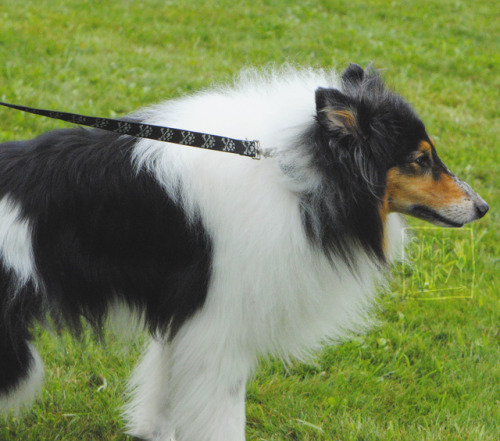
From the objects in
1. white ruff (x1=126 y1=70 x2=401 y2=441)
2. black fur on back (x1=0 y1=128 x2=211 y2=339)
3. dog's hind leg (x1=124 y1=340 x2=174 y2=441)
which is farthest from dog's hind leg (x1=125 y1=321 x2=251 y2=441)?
dog's hind leg (x1=124 y1=340 x2=174 y2=441)

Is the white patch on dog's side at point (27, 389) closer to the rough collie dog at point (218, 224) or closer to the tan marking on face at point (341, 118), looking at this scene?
the rough collie dog at point (218, 224)

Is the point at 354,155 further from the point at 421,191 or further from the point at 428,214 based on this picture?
the point at 428,214

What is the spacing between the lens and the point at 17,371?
109 inches

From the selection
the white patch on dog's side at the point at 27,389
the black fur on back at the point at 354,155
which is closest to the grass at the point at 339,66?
the white patch on dog's side at the point at 27,389

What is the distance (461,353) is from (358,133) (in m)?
2.07

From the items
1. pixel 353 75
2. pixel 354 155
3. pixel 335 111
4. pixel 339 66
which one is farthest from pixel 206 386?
pixel 339 66

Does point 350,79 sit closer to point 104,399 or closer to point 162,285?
point 162,285

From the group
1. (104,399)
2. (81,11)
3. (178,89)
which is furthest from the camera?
(81,11)

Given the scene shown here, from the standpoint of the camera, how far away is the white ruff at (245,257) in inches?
105

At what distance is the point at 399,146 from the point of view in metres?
2.71

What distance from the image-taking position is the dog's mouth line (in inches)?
111

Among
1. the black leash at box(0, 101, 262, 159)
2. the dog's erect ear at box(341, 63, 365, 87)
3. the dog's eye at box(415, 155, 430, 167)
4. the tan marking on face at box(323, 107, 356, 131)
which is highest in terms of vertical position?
the dog's erect ear at box(341, 63, 365, 87)

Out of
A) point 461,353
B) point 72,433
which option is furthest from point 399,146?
point 72,433

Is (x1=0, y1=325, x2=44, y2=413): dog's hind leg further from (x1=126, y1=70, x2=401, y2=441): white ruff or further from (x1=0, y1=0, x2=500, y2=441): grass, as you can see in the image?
(x1=126, y1=70, x2=401, y2=441): white ruff
